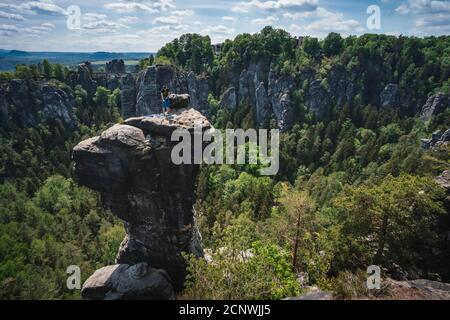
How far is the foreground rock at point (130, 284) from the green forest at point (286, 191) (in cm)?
355

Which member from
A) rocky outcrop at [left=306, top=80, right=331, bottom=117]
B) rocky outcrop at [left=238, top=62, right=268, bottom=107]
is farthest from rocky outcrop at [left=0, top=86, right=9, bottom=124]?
rocky outcrop at [left=306, top=80, right=331, bottom=117]

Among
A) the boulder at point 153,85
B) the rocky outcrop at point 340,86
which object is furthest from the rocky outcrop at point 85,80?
the rocky outcrop at point 340,86

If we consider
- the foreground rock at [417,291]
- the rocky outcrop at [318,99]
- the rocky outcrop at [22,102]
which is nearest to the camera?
the foreground rock at [417,291]

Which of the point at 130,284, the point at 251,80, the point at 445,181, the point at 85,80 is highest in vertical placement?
the point at 251,80

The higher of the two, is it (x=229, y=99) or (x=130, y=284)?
(x=229, y=99)

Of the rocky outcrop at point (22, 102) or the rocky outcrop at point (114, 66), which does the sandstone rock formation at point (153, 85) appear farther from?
the rocky outcrop at point (114, 66)

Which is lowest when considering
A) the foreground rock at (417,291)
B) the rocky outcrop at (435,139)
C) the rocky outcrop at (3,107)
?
the foreground rock at (417,291)

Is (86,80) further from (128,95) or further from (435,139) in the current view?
(435,139)

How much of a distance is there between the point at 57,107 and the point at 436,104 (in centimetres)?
11688

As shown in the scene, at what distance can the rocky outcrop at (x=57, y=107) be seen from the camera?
359 ft

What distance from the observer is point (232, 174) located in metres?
88.0

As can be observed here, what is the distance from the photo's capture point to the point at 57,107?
364 ft

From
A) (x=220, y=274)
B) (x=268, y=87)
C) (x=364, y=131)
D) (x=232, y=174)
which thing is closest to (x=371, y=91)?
(x=364, y=131)

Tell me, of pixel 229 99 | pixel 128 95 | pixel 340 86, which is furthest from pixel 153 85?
pixel 340 86
